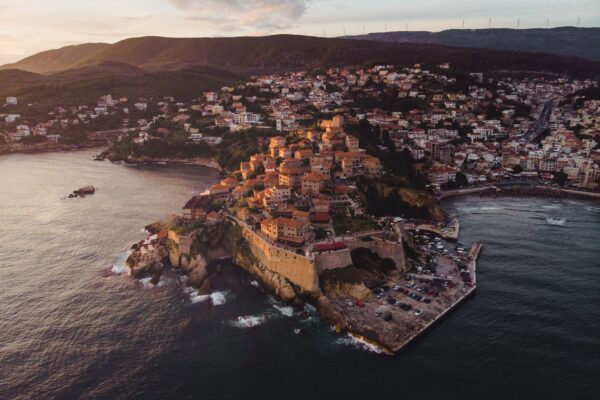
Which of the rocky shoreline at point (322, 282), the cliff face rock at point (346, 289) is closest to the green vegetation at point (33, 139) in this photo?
the rocky shoreline at point (322, 282)

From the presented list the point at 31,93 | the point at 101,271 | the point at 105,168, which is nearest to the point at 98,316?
the point at 101,271

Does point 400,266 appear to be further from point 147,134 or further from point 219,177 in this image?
point 147,134

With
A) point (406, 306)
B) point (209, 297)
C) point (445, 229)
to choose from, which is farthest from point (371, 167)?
point (209, 297)

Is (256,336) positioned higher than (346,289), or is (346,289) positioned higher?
(346,289)

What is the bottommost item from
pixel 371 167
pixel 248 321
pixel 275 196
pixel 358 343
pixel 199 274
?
pixel 358 343

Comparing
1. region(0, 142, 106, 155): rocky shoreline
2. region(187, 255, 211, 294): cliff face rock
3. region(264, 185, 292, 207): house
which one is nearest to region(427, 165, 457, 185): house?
region(264, 185, 292, 207): house

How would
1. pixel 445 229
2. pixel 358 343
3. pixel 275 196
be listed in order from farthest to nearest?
pixel 445 229, pixel 275 196, pixel 358 343

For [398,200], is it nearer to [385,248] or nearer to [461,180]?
[385,248]

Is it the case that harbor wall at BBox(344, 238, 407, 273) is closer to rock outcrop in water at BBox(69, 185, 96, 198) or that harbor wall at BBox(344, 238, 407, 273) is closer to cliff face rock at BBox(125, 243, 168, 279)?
cliff face rock at BBox(125, 243, 168, 279)

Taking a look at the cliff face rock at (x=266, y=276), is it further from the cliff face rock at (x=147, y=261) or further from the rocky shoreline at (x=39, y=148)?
the rocky shoreline at (x=39, y=148)
